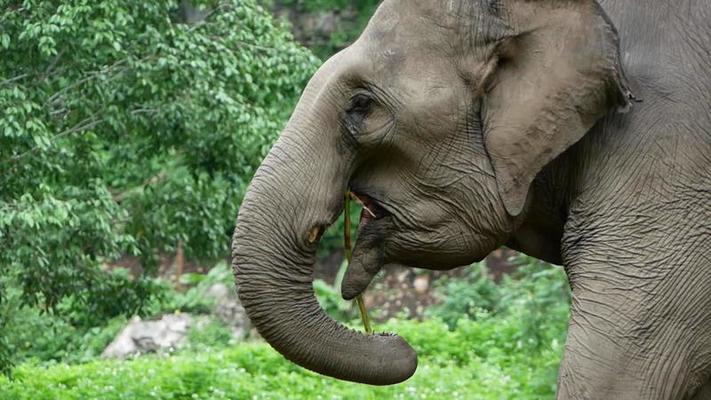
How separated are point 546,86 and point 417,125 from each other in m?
0.44

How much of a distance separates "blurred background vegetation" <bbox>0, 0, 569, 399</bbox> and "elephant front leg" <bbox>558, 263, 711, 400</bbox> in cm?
407

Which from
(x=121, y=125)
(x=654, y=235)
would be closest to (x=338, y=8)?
(x=121, y=125)

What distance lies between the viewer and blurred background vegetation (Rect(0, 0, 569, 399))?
884 centimetres

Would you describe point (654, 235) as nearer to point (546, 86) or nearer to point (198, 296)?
point (546, 86)

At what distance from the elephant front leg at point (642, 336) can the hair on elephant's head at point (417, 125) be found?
1.55ft

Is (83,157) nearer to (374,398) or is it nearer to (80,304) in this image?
(80,304)

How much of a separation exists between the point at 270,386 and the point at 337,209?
603cm

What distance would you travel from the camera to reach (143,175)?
1116 cm

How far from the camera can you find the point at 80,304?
10484 millimetres

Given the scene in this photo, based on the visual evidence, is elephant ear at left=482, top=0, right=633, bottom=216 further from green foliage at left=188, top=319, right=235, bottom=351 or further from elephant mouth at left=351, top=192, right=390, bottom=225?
green foliage at left=188, top=319, right=235, bottom=351

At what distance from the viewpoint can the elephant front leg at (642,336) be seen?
5016 mm

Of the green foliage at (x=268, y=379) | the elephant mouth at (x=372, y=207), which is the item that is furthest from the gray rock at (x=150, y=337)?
the elephant mouth at (x=372, y=207)

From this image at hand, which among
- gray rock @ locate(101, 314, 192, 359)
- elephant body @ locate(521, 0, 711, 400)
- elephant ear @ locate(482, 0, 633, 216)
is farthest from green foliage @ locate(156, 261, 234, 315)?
elephant body @ locate(521, 0, 711, 400)

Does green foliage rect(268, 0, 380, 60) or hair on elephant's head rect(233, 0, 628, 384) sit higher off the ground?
hair on elephant's head rect(233, 0, 628, 384)
